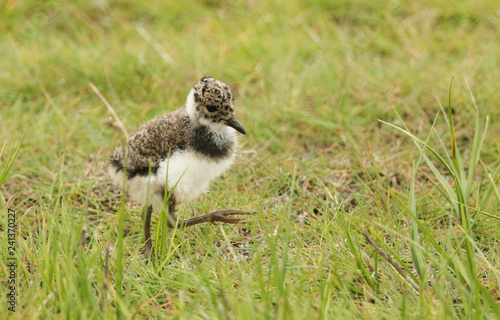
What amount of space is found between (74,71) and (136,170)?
2303mm

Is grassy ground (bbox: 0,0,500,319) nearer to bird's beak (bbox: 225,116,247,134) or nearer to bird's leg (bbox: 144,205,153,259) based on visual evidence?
bird's leg (bbox: 144,205,153,259)

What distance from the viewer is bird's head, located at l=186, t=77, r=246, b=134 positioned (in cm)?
321

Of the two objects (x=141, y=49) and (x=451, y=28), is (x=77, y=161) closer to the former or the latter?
(x=141, y=49)

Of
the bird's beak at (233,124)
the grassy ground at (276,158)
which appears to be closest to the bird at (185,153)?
the bird's beak at (233,124)

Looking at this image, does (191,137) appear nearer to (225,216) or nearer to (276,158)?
(225,216)

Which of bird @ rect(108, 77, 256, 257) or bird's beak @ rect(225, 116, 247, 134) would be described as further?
bird's beak @ rect(225, 116, 247, 134)

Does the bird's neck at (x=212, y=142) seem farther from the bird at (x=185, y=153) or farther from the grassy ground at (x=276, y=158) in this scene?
the grassy ground at (x=276, y=158)

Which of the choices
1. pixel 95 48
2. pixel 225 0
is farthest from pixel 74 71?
pixel 225 0

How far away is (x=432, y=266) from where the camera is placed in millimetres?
2828

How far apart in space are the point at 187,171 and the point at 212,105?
1.25 feet

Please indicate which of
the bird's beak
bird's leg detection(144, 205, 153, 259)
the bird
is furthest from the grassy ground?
the bird's beak

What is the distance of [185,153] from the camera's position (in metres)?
3.14

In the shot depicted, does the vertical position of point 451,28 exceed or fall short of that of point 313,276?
it exceeds it

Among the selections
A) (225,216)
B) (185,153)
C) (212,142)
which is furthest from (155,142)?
(225,216)
